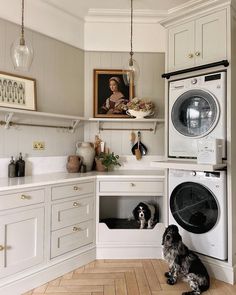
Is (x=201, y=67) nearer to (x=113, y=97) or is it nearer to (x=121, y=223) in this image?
(x=113, y=97)

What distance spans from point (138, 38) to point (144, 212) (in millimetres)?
2009

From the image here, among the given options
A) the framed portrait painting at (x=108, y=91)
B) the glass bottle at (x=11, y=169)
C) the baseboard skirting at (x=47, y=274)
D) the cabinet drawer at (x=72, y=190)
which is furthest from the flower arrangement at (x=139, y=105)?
the baseboard skirting at (x=47, y=274)

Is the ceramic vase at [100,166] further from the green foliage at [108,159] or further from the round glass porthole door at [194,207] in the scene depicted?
the round glass porthole door at [194,207]

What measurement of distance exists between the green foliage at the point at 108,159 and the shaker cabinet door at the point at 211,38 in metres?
1.31

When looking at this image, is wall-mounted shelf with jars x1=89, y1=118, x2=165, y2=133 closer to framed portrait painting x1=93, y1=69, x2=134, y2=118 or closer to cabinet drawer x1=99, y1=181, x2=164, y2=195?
framed portrait painting x1=93, y1=69, x2=134, y2=118

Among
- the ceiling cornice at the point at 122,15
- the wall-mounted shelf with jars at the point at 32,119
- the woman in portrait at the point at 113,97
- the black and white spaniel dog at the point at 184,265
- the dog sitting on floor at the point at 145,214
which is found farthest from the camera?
the woman in portrait at the point at 113,97

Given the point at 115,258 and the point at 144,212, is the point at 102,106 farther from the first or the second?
the point at 115,258

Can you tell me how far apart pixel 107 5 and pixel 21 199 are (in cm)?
224

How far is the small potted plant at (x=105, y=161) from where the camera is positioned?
292cm

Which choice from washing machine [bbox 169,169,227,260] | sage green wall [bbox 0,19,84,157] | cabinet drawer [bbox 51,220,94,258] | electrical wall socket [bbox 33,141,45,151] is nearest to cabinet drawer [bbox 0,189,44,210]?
cabinet drawer [bbox 51,220,94,258]

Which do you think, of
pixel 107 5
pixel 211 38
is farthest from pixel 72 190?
pixel 107 5

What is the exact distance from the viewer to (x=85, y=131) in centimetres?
317

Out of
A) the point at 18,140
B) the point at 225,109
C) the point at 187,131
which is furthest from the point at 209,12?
the point at 18,140

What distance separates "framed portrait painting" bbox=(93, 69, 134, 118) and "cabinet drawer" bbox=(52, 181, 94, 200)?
0.94 metres
